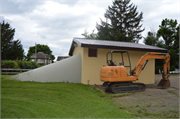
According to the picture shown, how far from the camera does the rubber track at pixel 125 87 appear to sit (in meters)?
7.40

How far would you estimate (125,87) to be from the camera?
7.65 metres

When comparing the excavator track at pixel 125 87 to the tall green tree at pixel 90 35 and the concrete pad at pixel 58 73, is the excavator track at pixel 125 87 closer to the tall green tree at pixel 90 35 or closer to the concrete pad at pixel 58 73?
the concrete pad at pixel 58 73

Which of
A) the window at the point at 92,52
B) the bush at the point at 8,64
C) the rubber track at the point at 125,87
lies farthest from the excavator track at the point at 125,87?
the bush at the point at 8,64

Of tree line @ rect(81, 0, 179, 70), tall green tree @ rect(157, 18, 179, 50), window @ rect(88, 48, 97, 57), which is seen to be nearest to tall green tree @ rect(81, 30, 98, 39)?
tree line @ rect(81, 0, 179, 70)

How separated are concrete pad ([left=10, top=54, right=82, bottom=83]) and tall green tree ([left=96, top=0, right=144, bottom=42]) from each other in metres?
19.9

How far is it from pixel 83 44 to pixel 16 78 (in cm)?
500

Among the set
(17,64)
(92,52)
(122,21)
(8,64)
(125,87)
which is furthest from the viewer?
(122,21)

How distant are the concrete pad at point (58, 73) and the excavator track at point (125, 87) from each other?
10.1 feet

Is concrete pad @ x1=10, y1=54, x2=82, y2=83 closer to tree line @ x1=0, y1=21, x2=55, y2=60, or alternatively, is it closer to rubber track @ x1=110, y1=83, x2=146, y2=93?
rubber track @ x1=110, y1=83, x2=146, y2=93

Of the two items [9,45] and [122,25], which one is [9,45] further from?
[122,25]

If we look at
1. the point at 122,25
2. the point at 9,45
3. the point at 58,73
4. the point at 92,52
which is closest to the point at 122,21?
the point at 122,25

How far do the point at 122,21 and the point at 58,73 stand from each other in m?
24.6

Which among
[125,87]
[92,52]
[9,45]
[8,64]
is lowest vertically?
[125,87]

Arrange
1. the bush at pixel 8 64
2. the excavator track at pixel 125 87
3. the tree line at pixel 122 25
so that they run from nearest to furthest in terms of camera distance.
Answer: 1. the excavator track at pixel 125 87
2. the bush at pixel 8 64
3. the tree line at pixel 122 25
